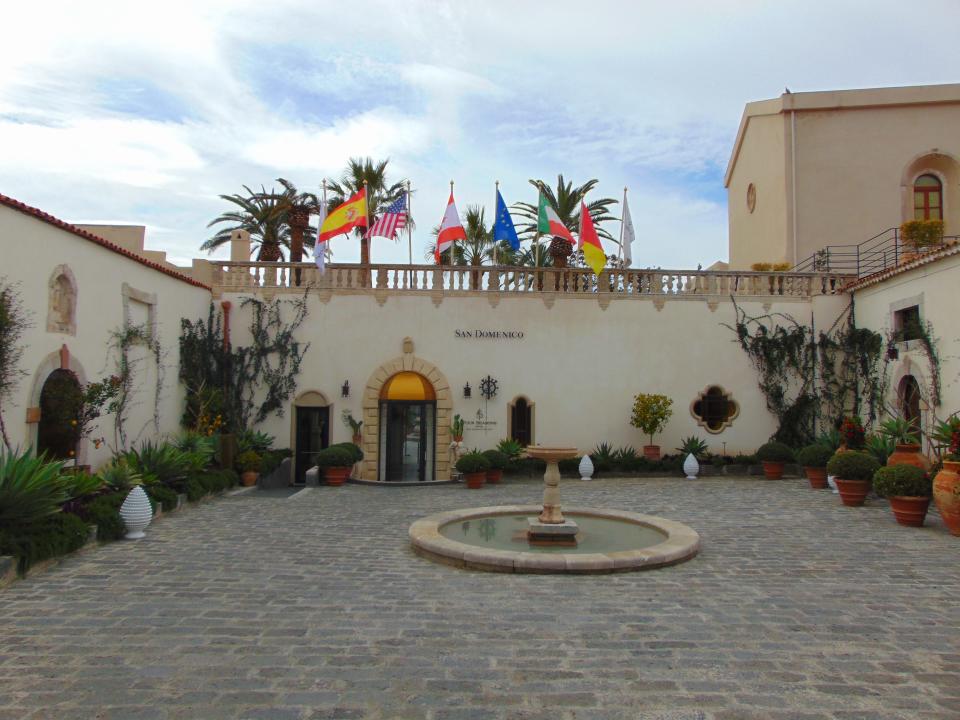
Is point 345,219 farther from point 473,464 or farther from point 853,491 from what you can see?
point 853,491

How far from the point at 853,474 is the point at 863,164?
13.8 meters

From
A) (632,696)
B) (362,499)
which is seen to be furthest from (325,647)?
(362,499)

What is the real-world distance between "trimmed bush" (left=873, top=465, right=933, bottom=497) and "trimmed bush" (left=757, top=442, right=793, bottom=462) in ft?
19.9

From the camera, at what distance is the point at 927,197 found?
2181 cm

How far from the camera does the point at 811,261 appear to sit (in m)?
21.4

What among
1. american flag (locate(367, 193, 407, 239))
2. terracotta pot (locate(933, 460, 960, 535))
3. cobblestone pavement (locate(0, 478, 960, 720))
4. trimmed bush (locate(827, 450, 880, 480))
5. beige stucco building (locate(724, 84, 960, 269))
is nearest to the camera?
cobblestone pavement (locate(0, 478, 960, 720))

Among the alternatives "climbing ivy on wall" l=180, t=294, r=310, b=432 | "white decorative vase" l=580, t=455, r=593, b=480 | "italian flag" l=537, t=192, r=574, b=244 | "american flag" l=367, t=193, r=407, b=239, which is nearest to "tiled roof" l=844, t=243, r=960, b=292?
"italian flag" l=537, t=192, r=574, b=244

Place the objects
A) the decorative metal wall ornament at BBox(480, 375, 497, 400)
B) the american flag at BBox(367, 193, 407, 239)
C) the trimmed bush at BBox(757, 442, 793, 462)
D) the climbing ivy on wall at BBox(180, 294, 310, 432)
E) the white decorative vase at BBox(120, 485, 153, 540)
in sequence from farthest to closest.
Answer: the decorative metal wall ornament at BBox(480, 375, 497, 400) < the climbing ivy on wall at BBox(180, 294, 310, 432) < the american flag at BBox(367, 193, 407, 239) < the trimmed bush at BBox(757, 442, 793, 462) < the white decorative vase at BBox(120, 485, 153, 540)

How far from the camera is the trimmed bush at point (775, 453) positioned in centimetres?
1669

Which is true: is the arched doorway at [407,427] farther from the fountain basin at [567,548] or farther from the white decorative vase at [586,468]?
the fountain basin at [567,548]

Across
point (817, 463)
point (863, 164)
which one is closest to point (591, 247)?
point (817, 463)

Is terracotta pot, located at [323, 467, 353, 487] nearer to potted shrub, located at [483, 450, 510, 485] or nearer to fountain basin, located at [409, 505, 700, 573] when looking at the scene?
potted shrub, located at [483, 450, 510, 485]

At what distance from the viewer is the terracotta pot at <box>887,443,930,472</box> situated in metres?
11.6

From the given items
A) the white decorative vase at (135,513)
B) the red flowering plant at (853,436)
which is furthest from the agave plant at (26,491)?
the red flowering plant at (853,436)
